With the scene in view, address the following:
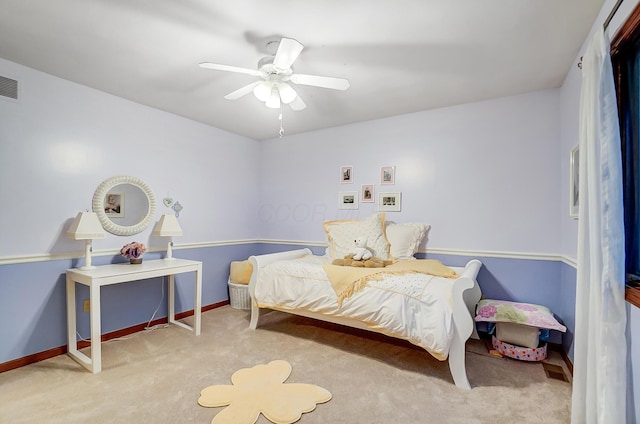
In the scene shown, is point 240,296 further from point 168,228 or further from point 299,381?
point 299,381

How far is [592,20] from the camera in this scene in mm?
1704

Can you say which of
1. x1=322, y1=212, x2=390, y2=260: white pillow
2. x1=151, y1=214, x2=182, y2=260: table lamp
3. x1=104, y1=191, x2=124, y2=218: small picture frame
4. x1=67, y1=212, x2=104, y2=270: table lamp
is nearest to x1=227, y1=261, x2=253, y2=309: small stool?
x1=151, y1=214, x2=182, y2=260: table lamp

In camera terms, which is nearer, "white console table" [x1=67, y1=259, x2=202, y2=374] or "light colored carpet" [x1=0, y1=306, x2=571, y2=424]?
"light colored carpet" [x1=0, y1=306, x2=571, y2=424]

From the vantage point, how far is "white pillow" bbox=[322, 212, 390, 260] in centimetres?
316

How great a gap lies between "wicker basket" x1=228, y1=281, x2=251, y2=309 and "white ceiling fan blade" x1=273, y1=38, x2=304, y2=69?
2.69m

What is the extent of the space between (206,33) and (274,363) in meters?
2.37

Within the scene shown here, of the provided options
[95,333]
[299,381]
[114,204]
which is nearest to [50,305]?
[95,333]

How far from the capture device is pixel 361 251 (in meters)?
3.01

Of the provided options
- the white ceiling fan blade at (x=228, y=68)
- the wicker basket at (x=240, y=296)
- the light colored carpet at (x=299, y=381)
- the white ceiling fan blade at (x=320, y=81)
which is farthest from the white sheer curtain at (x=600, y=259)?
the wicker basket at (x=240, y=296)

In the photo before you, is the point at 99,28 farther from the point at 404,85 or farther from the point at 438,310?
the point at 438,310

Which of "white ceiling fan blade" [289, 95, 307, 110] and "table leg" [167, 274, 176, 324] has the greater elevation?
"white ceiling fan blade" [289, 95, 307, 110]

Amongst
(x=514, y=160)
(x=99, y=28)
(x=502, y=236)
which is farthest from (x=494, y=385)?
(x=99, y=28)

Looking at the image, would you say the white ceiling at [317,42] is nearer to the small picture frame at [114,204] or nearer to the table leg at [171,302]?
the small picture frame at [114,204]

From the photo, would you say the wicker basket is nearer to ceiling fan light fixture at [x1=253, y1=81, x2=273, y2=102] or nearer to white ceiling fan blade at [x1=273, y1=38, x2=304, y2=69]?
ceiling fan light fixture at [x1=253, y1=81, x2=273, y2=102]
